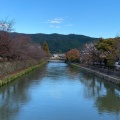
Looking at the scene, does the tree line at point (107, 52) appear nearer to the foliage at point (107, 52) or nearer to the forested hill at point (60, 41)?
the foliage at point (107, 52)

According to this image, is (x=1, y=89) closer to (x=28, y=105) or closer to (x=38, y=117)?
(x=28, y=105)

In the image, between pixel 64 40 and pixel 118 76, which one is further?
pixel 64 40

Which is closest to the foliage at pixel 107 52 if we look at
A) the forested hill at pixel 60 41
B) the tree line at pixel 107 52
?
the tree line at pixel 107 52

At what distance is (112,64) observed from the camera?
34781 millimetres

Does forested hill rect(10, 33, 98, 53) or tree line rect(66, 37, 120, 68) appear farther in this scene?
forested hill rect(10, 33, 98, 53)

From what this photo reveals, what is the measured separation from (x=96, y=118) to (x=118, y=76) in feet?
49.5

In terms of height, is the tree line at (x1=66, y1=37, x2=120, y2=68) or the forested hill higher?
the forested hill

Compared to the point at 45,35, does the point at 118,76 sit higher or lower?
lower

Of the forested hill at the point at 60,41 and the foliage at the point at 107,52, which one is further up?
the forested hill at the point at 60,41

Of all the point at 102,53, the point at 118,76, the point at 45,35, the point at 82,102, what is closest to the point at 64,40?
the point at 45,35

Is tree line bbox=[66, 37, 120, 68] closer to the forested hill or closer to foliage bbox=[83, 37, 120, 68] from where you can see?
foliage bbox=[83, 37, 120, 68]

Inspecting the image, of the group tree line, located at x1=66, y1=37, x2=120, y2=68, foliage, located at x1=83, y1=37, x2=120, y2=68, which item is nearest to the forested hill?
tree line, located at x1=66, y1=37, x2=120, y2=68

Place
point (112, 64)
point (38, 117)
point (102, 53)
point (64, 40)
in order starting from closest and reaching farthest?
point (38, 117)
point (112, 64)
point (102, 53)
point (64, 40)

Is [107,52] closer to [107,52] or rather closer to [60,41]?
[107,52]
